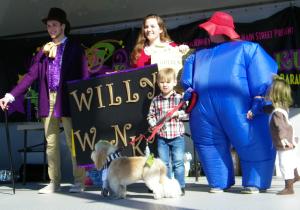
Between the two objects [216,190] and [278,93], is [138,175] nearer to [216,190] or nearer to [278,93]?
[216,190]

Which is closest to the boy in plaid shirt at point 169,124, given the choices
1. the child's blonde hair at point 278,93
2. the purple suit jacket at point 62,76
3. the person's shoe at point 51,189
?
the child's blonde hair at point 278,93

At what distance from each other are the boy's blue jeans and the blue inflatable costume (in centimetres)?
19

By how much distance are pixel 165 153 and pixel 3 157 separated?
3.81m

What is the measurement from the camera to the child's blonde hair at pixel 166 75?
14.4 feet

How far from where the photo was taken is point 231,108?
14.0 ft

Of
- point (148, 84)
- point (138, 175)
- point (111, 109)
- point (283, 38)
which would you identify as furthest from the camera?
point (283, 38)

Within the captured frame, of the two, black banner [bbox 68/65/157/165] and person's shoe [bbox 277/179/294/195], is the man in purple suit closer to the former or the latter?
black banner [bbox 68/65/157/165]

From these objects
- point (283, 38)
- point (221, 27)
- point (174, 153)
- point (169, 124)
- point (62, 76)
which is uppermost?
point (283, 38)

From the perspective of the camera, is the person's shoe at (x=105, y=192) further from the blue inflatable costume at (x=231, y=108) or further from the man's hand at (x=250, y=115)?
the man's hand at (x=250, y=115)

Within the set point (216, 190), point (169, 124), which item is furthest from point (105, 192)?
point (216, 190)

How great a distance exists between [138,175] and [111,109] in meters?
0.87

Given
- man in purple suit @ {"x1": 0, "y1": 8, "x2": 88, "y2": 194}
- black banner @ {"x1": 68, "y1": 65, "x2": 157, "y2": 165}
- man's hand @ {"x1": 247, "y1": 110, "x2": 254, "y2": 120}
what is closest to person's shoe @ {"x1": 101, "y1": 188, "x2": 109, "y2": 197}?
black banner @ {"x1": 68, "y1": 65, "x2": 157, "y2": 165}

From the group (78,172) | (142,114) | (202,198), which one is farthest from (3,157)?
(202,198)

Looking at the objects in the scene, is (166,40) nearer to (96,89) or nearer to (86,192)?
(96,89)
